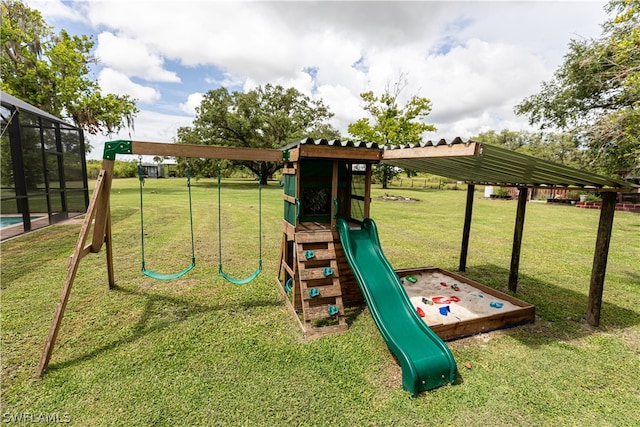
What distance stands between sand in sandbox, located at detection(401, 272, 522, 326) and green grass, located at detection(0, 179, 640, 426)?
1.44ft

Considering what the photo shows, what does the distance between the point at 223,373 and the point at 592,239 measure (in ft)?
41.9

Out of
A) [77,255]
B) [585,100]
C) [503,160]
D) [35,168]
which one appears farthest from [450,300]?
[585,100]

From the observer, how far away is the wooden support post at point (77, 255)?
3199 mm

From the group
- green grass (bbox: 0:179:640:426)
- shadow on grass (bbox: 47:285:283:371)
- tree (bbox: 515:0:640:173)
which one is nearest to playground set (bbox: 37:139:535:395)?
green grass (bbox: 0:179:640:426)

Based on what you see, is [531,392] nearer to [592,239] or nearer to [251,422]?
[251,422]

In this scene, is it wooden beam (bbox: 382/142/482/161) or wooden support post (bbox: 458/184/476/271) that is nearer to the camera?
wooden beam (bbox: 382/142/482/161)

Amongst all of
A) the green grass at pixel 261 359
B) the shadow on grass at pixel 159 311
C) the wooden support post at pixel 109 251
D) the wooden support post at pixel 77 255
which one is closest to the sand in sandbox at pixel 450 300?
the green grass at pixel 261 359

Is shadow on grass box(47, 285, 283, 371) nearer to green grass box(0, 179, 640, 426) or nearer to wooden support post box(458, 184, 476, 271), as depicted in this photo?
green grass box(0, 179, 640, 426)

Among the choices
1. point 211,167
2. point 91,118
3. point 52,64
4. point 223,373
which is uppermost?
point 52,64

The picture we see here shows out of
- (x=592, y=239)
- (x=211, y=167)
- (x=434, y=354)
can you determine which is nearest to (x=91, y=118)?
(x=211, y=167)

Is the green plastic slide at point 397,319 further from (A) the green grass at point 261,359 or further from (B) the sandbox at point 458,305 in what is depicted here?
(B) the sandbox at point 458,305

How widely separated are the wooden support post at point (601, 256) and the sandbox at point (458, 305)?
88 cm

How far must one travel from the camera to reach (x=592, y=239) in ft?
33.3

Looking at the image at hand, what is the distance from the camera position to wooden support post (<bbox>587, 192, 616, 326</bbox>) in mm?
4137
